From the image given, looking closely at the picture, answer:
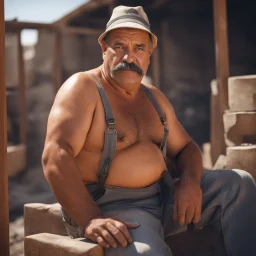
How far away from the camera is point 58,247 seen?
2.51 meters

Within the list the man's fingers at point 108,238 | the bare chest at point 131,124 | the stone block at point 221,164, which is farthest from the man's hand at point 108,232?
the stone block at point 221,164

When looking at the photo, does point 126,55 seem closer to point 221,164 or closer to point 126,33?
point 126,33

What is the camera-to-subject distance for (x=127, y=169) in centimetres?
293

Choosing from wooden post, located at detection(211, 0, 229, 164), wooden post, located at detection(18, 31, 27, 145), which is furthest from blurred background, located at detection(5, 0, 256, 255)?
wooden post, located at detection(211, 0, 229, 164)

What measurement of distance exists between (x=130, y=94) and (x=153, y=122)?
251 millimetres

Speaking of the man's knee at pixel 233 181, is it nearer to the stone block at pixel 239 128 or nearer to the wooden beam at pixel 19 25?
the stone block at pixel 239 128

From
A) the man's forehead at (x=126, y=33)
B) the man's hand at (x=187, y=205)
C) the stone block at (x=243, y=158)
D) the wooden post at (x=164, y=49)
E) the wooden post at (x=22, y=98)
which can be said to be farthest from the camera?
the wooden post at (x=164, y=49)

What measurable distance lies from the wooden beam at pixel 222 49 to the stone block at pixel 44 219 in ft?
8.77

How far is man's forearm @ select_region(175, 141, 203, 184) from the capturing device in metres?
3.16

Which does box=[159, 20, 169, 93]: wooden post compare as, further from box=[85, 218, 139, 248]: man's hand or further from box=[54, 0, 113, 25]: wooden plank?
box=[85, 218, 139, 248]: man's hand

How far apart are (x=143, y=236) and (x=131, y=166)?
545mm

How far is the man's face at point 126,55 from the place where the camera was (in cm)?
304

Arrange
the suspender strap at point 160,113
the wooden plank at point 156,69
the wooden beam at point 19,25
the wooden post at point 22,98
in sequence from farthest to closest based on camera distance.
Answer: the wooden plank at point 156,69
the wooden post at point 22,98
the wooden beam at point 19,25
the suspender strap at point 160,113

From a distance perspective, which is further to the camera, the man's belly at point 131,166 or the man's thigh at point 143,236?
the man's belly at point 131,166
